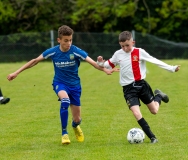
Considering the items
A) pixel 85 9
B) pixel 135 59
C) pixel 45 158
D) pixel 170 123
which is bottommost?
pixel 85 9

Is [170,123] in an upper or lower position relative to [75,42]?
upper

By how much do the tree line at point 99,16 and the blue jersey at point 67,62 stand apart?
28.2 metres

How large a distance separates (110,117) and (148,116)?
0.74m

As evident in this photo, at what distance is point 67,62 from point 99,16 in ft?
96.2

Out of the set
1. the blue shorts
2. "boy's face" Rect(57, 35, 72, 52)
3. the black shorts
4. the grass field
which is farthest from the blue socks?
the black shorts

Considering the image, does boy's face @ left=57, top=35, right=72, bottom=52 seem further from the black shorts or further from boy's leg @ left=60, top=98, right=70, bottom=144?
the black shorts

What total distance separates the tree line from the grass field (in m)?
19.2

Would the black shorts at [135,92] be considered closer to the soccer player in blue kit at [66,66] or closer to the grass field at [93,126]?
the soccer player in blue kit at [66,66]

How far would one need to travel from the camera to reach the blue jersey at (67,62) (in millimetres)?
8211

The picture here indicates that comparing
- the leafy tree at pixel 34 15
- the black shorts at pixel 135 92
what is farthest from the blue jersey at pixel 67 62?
the leafy tree at pixel 34 15

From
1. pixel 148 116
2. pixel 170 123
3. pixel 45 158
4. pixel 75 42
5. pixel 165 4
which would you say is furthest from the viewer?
pixel 165 4

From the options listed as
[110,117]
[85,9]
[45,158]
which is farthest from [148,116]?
[85,9]

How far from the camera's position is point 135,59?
827 centimetres

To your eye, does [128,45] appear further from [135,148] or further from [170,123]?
[170,123]
